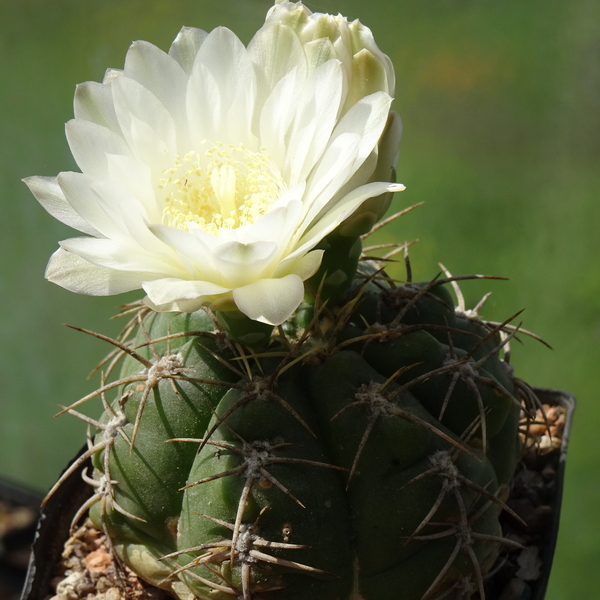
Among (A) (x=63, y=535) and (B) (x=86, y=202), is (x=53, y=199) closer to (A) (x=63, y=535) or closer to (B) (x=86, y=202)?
(B) (x=86, y=202)

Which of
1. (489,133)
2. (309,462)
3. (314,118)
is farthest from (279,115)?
(489,133)

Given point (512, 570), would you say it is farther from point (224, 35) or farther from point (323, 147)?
point (224, 35)

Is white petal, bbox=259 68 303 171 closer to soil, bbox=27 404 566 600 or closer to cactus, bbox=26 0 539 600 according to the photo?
cactus, bbox=26 0 539 600

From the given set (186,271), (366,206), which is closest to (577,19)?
(366,206)

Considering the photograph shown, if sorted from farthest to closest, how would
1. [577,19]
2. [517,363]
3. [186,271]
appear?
[517,363]
[577,19]
[186,271]

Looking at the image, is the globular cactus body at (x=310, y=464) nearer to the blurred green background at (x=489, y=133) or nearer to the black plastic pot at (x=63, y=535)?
the black plastic pot at (x=63, y=535)

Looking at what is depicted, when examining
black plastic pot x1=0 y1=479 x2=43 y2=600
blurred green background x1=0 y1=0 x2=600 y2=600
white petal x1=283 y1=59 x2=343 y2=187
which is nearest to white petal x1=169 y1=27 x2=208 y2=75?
white petal x1=283 y1=59 x2=343 y2=187

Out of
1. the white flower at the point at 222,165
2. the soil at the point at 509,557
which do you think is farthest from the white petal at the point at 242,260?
the soil at the point at 509,557

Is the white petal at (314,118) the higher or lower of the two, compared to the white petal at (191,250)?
higher
